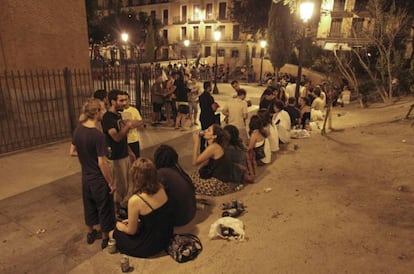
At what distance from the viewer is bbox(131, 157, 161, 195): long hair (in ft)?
10.3

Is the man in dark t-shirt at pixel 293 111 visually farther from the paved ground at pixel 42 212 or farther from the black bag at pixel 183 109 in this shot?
the paved ground at pixel 42 212

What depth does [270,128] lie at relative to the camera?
6.82 meters

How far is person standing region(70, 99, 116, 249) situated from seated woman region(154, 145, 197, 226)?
2.24 feet

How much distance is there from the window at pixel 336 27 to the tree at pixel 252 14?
11.0 metres

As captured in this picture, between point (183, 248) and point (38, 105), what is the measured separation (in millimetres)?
7994

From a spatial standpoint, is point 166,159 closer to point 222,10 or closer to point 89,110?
point 89,110

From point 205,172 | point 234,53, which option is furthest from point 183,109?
point 234,53

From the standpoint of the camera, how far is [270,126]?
682cm

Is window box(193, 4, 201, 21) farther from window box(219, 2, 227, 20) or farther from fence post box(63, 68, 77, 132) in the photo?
fence post box(63, 68, 77, 132)

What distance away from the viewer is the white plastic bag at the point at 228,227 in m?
3.86

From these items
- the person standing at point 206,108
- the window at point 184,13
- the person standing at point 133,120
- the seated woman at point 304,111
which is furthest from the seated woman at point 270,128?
the window at point 184,13

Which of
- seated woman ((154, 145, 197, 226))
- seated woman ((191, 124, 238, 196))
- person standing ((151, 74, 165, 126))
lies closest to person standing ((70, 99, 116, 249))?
seated woman ((154, 145, 197, 226))

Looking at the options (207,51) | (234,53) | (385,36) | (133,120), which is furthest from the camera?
(207,51)

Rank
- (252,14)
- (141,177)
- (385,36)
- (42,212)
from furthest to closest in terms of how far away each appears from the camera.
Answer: (252,14), (385,36), (42,212), (141,177)
